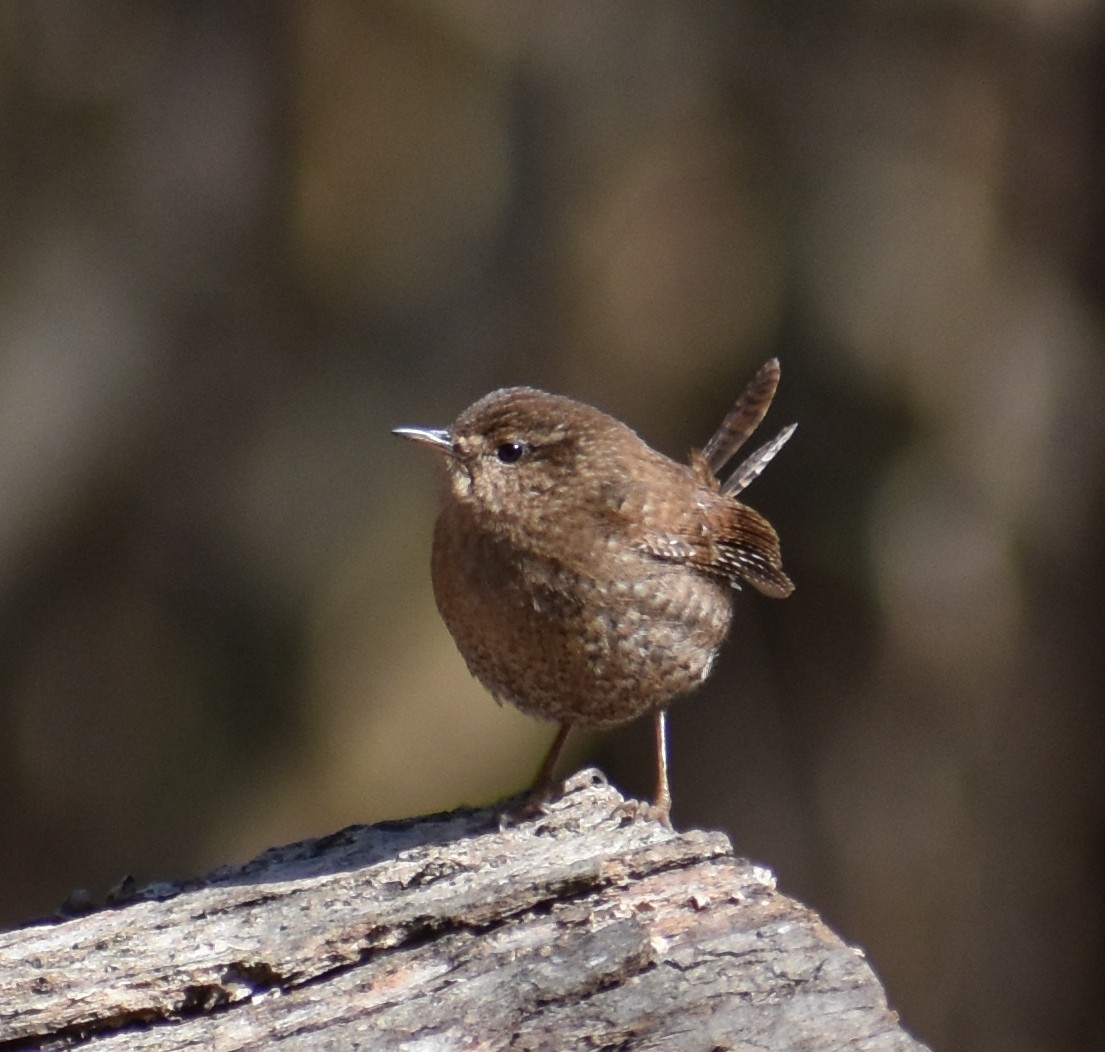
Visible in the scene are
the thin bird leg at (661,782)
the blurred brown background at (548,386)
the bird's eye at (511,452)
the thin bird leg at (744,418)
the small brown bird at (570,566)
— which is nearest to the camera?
the small brown bird at (570,566)

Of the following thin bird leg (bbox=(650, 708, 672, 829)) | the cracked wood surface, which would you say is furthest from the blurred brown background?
the cracked wood surface

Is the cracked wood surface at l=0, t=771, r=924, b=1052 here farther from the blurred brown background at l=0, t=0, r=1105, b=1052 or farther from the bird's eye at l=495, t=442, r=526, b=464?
the blurred brown background at l=0, t=0, r=1105, b=1052

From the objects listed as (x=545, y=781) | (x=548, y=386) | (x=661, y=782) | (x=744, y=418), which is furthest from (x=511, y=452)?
(x=548, y=386)

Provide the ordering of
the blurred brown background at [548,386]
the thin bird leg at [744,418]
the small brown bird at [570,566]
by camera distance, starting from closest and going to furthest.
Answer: the small brown bird at [570,566] → the thin bird leg at [744,418] → the blurred brown background at [548,386]

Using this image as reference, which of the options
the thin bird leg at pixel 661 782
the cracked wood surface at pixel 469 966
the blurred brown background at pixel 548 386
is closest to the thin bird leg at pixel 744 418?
the thin bird leg at pixel 661 782

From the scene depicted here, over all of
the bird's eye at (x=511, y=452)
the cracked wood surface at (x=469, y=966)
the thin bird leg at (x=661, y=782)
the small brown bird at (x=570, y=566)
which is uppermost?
the bird's eye at (x=511, y=452)

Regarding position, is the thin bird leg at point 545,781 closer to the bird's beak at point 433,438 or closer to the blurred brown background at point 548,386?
the bird's beak at point 433,438

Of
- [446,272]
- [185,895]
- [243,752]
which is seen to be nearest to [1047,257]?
[446,272]
